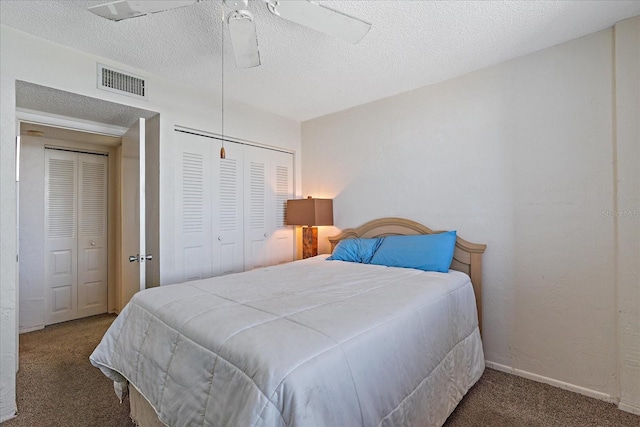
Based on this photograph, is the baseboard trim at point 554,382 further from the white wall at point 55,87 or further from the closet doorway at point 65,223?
the closet doorway at point 65,223

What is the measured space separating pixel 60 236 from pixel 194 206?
1920 mm

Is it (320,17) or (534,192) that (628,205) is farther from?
(320,17)

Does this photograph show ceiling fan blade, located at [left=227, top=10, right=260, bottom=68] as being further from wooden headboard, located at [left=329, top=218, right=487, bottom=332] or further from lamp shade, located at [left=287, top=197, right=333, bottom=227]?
wooden headboard, located at [left=329, top=218, right=487, bottom=332]

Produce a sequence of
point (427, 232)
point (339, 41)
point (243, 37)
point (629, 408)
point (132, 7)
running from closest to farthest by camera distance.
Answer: point (132, 7) < point (243, 37) < point (629, 408) < point (339, 41) < point (427, 232)

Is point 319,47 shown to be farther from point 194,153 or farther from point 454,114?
point 194,153

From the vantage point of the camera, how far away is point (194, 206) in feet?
9.78

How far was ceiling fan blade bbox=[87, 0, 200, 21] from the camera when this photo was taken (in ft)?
4.54

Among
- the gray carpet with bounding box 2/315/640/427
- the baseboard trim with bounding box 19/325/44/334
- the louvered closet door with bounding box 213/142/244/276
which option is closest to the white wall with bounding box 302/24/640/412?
the gray carpet with bounding box 2/315/640/427

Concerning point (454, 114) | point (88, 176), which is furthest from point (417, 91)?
point (88, 176)

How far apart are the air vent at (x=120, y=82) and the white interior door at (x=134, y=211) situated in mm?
271

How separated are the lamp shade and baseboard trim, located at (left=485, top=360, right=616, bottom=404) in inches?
75.8

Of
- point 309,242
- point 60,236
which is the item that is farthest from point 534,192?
point 60,236

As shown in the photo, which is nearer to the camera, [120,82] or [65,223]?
[120,82]

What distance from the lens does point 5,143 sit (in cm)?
199
